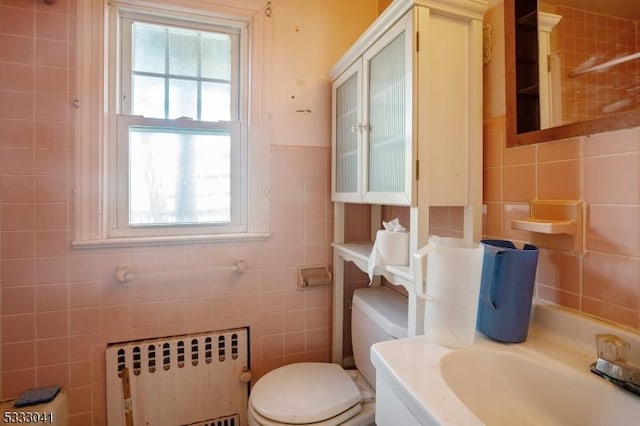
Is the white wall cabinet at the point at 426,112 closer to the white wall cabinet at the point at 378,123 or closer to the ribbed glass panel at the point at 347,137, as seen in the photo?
the white wall cabinet at the point at 378,123

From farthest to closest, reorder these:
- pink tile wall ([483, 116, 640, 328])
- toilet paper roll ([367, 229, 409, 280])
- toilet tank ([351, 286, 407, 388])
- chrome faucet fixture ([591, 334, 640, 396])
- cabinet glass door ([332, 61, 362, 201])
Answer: cabinet glass door ([332, 61, 362, 201]) → toilet tank ([351, 286, 407, 388]) → toilet paper roll ([367, 229, 409, 280]) → pink tile wall ([483, 116, 640, 328]) → chrome faucet fixture ([591, 334, 640, 396])

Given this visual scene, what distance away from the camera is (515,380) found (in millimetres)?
709

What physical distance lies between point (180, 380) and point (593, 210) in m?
1.63

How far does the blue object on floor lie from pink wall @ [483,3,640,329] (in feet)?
5.83

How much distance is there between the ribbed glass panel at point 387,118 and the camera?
101cm

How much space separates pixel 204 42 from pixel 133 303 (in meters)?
1.28

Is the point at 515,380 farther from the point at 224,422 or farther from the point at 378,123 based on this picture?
the point at 224,422

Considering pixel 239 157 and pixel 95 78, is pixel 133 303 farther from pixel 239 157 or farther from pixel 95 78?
pixel 95 78

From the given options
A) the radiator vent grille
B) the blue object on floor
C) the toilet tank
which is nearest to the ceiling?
the toilet tank

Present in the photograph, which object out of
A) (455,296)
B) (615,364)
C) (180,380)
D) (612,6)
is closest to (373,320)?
(455,296)

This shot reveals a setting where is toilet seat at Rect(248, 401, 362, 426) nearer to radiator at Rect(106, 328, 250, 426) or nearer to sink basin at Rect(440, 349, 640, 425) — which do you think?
radiator at Rect(106, 328, 250, 426)

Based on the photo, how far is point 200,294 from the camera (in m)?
1.46

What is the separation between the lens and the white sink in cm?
58

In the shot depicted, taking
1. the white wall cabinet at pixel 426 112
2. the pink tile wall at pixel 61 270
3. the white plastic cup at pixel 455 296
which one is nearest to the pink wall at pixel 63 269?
the pink tile wall at pixel 61 270
